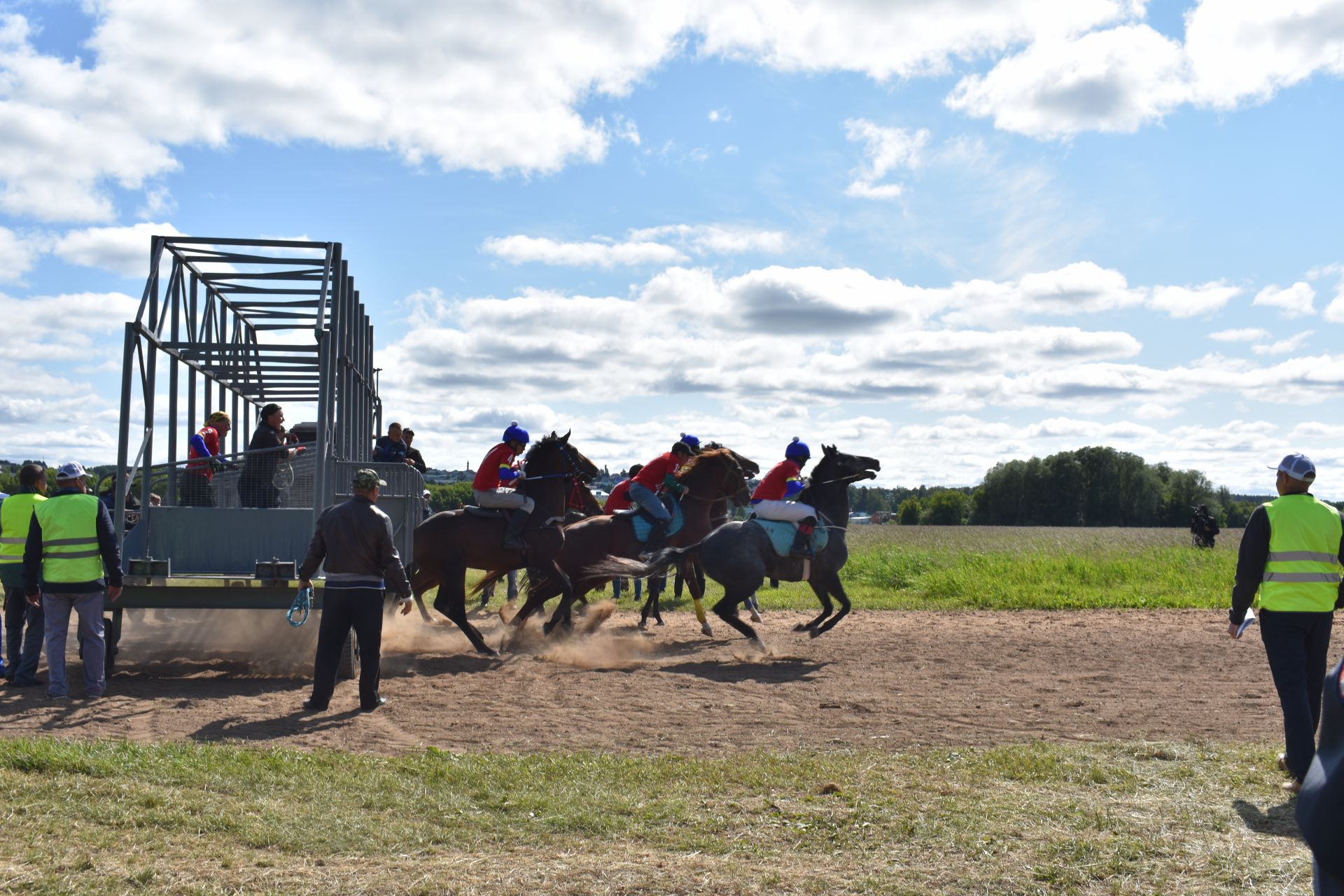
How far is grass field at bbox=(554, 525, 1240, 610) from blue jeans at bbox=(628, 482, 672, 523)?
188 inches

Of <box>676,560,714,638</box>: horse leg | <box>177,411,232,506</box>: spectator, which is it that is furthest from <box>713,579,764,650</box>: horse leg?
<box>177,411,232,506</box>: spectator

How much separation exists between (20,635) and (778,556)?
24.3ft

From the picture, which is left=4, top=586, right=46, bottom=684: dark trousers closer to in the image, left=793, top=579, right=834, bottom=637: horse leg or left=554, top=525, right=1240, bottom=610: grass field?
left=793, top=579, right=834, bottom=637: horse leg

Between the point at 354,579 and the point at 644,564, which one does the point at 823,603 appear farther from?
the point at 354,579

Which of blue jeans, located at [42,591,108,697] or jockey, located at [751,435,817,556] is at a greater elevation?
jockey, located at [751,435,817,556]

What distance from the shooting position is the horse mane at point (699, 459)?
13.9m

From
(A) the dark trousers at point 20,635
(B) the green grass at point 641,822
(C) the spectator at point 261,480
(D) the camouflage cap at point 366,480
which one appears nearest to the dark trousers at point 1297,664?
(B) the green grass at point 641,822

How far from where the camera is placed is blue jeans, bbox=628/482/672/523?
13.8 metres

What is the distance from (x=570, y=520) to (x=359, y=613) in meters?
5.71

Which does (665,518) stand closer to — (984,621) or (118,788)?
(984,621)

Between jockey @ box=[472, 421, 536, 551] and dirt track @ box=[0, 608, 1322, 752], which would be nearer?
dirt track @ box=[0, 608, 1322, 752]

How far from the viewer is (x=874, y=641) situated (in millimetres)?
13570

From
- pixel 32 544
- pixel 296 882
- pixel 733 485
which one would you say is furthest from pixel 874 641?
pixel 296 882

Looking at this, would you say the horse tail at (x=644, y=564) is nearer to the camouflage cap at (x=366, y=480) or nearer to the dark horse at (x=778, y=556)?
the dark horse at (x=778, y=556)
